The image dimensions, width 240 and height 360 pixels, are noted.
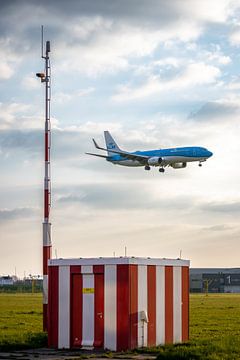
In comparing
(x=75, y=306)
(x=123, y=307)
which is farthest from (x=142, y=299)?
(x=75, y=306)

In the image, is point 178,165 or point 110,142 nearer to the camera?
point 178,165

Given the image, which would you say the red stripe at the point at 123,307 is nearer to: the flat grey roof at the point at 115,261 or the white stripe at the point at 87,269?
the flat grey roof at the point at 115,261

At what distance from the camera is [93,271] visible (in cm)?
2312

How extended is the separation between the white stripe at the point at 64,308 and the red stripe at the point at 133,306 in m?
2.05

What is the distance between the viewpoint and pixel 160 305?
2392 cm

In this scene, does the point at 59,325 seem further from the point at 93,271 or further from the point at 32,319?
the point at 32,319

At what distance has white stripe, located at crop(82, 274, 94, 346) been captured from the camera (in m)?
23.1

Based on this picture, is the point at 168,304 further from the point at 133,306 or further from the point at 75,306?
the point at 75,306

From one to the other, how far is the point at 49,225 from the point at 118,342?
21.6ft

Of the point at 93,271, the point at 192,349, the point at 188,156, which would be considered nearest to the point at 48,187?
the point at 93,271

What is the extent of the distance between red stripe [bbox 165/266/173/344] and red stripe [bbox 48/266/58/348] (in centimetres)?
330

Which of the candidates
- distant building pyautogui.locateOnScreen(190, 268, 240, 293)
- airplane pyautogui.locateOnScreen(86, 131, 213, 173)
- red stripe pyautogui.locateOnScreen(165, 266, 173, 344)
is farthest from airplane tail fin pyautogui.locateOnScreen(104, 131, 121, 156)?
red stripe pyautogui.locateOnScreen(165, 266, 173, 344)

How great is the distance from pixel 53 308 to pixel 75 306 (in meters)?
0.87

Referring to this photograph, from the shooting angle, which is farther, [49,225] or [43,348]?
[49,225]
